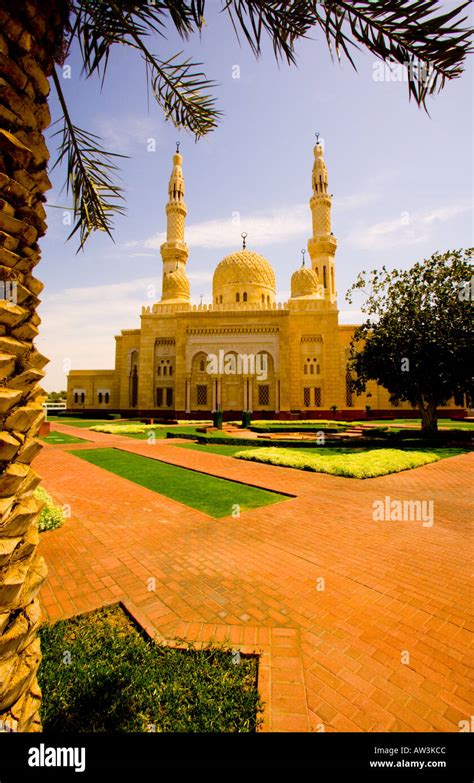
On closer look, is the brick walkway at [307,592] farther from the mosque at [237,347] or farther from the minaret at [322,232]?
the minaret at [322,232]

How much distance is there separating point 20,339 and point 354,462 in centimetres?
983

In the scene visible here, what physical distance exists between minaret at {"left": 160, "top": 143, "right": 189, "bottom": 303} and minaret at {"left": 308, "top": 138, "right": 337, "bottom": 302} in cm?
1483

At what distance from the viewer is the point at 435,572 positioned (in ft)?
13.3

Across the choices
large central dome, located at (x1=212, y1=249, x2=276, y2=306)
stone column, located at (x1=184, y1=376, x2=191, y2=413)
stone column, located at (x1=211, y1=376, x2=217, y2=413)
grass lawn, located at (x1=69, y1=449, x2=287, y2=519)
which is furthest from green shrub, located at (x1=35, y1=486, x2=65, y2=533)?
large central dome, located at (x1=212, y1=249, x2=276, y2=306)

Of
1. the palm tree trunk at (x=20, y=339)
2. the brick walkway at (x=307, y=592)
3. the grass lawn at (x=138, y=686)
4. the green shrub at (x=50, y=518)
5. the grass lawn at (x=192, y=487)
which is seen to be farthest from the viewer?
the grass lawn at (x=192, y=487)

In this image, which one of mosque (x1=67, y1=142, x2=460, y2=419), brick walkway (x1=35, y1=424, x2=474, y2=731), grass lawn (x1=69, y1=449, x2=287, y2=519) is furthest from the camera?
mosque (x1=67, y1=142, x2=460, y2=419)

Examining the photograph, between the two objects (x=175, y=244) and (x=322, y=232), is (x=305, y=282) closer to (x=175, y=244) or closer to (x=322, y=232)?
(x=322, y=232)

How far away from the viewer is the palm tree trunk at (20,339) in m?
1.55

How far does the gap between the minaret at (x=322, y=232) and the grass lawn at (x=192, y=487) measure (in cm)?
3367

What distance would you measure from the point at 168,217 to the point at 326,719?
144 feet

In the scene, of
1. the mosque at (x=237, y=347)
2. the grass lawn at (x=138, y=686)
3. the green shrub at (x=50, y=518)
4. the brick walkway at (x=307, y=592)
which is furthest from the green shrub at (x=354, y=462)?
the mosque at (x=237, y=347)

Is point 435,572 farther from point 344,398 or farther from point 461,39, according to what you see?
point 344,398

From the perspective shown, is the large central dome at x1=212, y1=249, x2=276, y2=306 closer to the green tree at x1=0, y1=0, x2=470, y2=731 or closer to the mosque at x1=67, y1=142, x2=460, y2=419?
the mosque at x1=67, y1=142, x2=460, y2=419

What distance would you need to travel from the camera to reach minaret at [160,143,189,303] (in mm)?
39188
